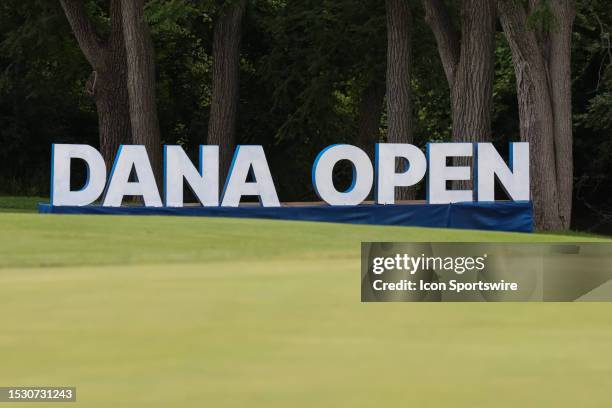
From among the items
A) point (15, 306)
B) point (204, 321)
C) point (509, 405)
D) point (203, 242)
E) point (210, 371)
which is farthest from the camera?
point (203, 242)

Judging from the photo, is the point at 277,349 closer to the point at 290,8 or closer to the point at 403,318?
the point at 403,318

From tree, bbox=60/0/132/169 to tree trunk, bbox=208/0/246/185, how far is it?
9.96ft

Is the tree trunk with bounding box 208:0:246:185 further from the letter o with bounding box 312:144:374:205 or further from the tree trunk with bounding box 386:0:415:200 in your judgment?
the letter o with bounding box 312:144:374:205

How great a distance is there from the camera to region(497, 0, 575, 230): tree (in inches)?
1106

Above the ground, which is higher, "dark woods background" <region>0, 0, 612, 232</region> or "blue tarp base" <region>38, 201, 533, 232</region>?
"dark woods background" <region>0, 0, 612, 232</region>

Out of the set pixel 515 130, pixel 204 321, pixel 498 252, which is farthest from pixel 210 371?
pixel 515 130

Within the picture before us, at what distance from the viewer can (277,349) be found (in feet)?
23.0

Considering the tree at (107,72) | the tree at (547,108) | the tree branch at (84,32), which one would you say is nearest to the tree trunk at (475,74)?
the tree at (547,108)

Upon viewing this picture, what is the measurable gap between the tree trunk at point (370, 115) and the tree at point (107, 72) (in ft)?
31.2

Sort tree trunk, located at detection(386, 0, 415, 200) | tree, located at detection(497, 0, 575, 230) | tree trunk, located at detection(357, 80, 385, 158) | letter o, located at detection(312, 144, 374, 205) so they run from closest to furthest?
letter o, located at detection(312, 144, 374, 205), tree, located at detection(497, 0, 575, 230), tree trunk, located at detection(386, 0, 415, 200), tree trunk, located at detection(357, 80, 385, 158)

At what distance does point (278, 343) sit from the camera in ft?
23.7

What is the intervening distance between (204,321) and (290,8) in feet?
113

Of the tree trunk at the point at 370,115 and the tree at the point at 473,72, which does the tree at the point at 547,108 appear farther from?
the tree trunk at the point at 370,115

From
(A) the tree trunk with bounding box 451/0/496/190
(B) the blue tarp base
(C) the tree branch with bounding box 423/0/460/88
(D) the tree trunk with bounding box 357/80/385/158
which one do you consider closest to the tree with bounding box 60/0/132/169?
(D) the tree trunk with bounding box 357/80/385/158
